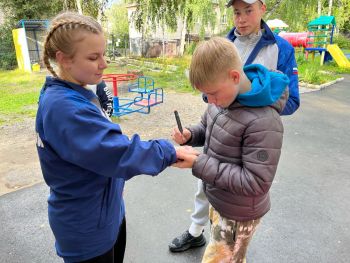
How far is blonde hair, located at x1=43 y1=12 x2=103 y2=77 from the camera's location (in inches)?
46.5

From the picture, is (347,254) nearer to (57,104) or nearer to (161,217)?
(161,217)

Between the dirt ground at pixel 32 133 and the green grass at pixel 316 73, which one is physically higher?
the green grass at pixel 316 73

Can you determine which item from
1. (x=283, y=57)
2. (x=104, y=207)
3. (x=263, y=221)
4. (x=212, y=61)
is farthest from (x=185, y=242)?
(x=212, y=61)

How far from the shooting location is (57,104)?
3.79 feet

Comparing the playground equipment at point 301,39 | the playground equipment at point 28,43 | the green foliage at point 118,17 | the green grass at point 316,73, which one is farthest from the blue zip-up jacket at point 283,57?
the green foliage at point 118,17

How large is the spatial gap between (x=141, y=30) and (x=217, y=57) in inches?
685

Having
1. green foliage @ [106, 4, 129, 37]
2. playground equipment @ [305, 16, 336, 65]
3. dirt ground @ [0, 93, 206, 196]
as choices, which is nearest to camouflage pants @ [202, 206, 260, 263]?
dirt ground @ [0, 93, 206, 196]

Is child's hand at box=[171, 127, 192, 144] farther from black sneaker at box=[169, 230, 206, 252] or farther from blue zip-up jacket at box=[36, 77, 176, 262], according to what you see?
black sneaker at box=[169, 230, 206, 252]

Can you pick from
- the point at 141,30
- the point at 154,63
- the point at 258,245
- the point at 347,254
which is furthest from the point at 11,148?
the point at 141,30

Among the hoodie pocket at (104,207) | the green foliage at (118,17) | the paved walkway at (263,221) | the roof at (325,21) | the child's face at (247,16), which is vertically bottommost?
the paved walkway at (263,221)

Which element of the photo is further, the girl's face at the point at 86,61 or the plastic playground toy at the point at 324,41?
the plastic playground toy at the point at 324,41

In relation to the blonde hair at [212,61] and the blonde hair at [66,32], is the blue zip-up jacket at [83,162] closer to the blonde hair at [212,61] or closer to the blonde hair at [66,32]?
the blonde hair at [66,32]

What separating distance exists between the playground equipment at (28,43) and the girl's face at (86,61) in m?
14.7

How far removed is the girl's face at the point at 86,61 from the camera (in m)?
1.21
